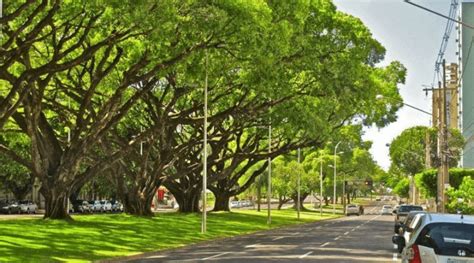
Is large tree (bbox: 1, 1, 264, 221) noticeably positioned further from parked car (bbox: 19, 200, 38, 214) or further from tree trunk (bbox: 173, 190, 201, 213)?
parked car (bbox: 19, 200, 38, 214)

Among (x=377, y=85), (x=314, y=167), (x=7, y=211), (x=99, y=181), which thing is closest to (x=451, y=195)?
(x=377, y=85)

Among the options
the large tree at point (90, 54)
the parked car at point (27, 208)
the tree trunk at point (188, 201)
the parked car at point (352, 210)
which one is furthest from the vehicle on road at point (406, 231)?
the parked car at point (352, 210)

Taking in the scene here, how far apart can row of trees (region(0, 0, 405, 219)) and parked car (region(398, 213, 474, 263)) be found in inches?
579

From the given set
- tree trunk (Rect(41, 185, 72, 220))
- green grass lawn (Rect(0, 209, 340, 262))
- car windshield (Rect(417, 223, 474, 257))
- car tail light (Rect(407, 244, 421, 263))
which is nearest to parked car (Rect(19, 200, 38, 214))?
green grass lawn (Rect(0, 209, 340, 262))

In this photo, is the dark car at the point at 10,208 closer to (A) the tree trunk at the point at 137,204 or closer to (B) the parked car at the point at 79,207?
(B) the parked car at the point at 79,207

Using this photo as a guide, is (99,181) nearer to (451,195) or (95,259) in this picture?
(451,195)

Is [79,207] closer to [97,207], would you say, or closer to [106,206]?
[97,207]

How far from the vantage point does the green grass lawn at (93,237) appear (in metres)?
25.7

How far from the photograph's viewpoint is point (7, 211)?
7519 centimetres

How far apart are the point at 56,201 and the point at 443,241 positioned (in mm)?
32425

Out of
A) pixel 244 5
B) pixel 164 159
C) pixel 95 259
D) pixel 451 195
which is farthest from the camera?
pixel 164 159

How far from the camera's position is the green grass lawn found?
84.3 ft

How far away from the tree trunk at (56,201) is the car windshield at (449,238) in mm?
31387

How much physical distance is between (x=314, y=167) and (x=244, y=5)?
83.9 meters
